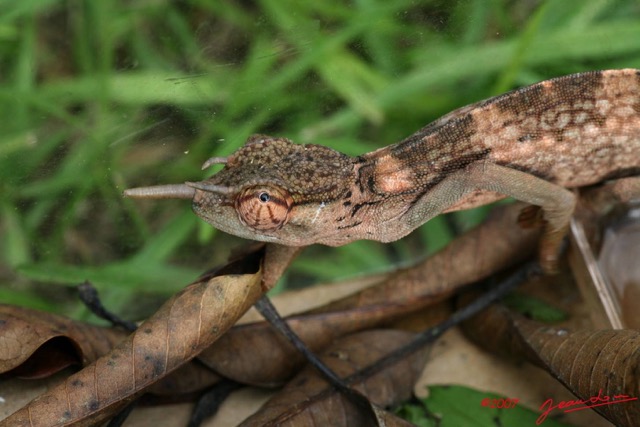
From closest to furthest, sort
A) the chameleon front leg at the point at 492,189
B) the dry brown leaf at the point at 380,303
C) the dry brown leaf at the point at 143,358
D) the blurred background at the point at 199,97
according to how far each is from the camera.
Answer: the dry brown leaf at the point at 143,358 → the chameleon front leg at the point at 492,189 → the dry brown leaf at the point at 380,303 → the blurred background at the point at 199,97

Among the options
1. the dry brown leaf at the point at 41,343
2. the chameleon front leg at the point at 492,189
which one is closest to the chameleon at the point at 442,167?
the chameleon front leg at the point at 492,189

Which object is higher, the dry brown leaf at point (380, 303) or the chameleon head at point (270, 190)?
the chameleon head at point (270, 190)

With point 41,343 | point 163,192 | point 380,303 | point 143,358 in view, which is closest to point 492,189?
point 380,303

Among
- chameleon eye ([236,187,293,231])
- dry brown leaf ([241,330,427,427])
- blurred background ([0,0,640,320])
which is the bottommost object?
dry brown leaf ([241,330,427,427])

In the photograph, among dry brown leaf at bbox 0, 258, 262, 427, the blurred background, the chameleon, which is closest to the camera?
dry brown leaf at bbox 0, 258, 262, 427

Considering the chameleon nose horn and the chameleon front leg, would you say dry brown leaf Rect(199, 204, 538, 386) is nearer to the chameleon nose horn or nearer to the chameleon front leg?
the chameleon front leg

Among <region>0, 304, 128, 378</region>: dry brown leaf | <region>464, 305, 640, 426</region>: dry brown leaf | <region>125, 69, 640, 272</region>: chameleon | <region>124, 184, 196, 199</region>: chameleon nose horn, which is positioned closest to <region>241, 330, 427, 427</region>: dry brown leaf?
<region>464, 305, 640, 426</region>: dry brown leaf

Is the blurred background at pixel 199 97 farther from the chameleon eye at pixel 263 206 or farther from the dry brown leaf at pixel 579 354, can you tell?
the dry brown leaf at pixel 579 354

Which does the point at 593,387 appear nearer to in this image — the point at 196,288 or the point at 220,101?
the point at 196,288

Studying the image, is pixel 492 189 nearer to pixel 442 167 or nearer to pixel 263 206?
pixel 442 167
